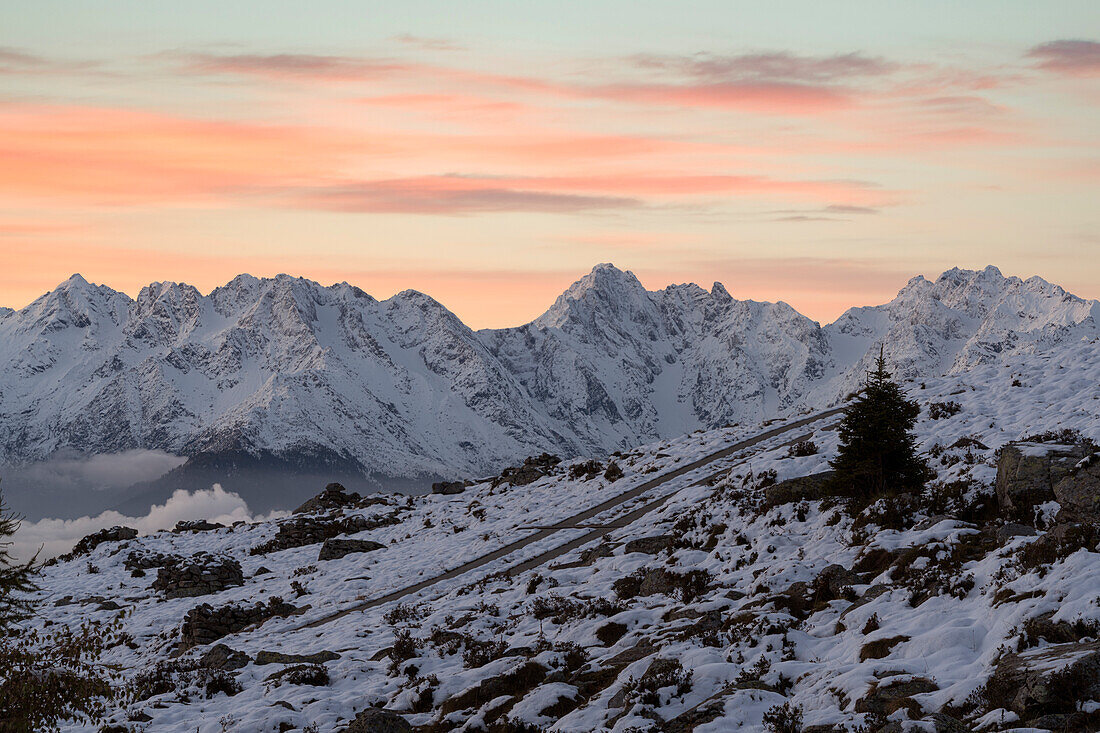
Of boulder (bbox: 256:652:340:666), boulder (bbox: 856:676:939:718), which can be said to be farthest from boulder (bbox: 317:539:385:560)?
boulder (bbox: 856:676:939:718)

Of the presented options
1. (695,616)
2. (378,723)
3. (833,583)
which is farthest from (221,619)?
(833,583)

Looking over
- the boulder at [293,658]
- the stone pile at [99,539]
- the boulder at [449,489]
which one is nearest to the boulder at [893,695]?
the boulder at [293,658]

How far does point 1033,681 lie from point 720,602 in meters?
10.4

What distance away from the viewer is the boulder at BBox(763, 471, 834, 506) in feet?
105

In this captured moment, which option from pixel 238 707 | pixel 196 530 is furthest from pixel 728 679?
pixel 196 530

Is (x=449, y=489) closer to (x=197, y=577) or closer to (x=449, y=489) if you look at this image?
(x=449, y=489)

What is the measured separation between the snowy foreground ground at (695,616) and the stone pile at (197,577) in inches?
34.8

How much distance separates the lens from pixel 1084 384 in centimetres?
3591

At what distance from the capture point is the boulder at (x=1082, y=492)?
20.4 meters

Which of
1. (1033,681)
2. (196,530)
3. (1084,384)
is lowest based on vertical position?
(196,530)

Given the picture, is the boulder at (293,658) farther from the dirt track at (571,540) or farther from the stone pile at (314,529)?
the stone pile at (314,529)

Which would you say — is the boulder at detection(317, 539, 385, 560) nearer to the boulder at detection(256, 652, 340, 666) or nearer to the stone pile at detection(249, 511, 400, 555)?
the stone pile at detection(249, 511, 400, 555)

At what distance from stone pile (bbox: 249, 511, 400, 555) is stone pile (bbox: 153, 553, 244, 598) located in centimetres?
706

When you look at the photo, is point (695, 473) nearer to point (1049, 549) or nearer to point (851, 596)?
point (851, 596)
